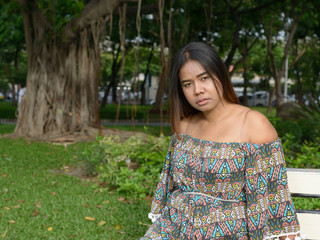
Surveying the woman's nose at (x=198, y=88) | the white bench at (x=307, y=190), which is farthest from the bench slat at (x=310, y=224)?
the woman's nose at (x=198, y=88)

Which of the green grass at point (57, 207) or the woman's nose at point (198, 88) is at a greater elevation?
the woman's nose at point (198, 88)

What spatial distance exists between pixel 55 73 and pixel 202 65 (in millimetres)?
7954

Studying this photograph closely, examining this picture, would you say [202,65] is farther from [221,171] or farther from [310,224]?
[310,224]

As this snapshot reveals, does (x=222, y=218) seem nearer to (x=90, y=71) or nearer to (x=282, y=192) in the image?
(x=282, y=192)

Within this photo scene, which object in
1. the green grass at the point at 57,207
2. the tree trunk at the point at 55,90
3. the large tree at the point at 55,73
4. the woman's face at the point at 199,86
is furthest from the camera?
the tree trunk at the point at 55,90

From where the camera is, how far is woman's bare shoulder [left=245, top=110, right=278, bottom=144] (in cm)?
182

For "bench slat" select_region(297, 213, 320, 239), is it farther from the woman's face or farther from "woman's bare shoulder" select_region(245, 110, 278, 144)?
the woman's face

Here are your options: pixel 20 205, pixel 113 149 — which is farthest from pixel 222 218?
pixel 113 149

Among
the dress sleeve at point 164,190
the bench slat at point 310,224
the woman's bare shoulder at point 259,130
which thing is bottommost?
the bench slat at point 310,224

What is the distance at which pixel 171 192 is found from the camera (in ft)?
7.26

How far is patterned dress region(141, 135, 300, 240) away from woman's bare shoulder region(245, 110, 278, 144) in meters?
0.04

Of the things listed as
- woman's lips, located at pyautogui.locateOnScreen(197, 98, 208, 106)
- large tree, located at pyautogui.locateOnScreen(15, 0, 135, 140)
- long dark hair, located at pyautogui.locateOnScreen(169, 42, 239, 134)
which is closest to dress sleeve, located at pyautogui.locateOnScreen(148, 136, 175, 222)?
long dark hair, located at pyautogui.locateOnScreen(169, 42, 239, 134)

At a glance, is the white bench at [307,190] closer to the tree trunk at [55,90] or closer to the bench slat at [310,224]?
the bench slat at [310,224]

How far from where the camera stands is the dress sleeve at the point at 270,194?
5.87 ft
